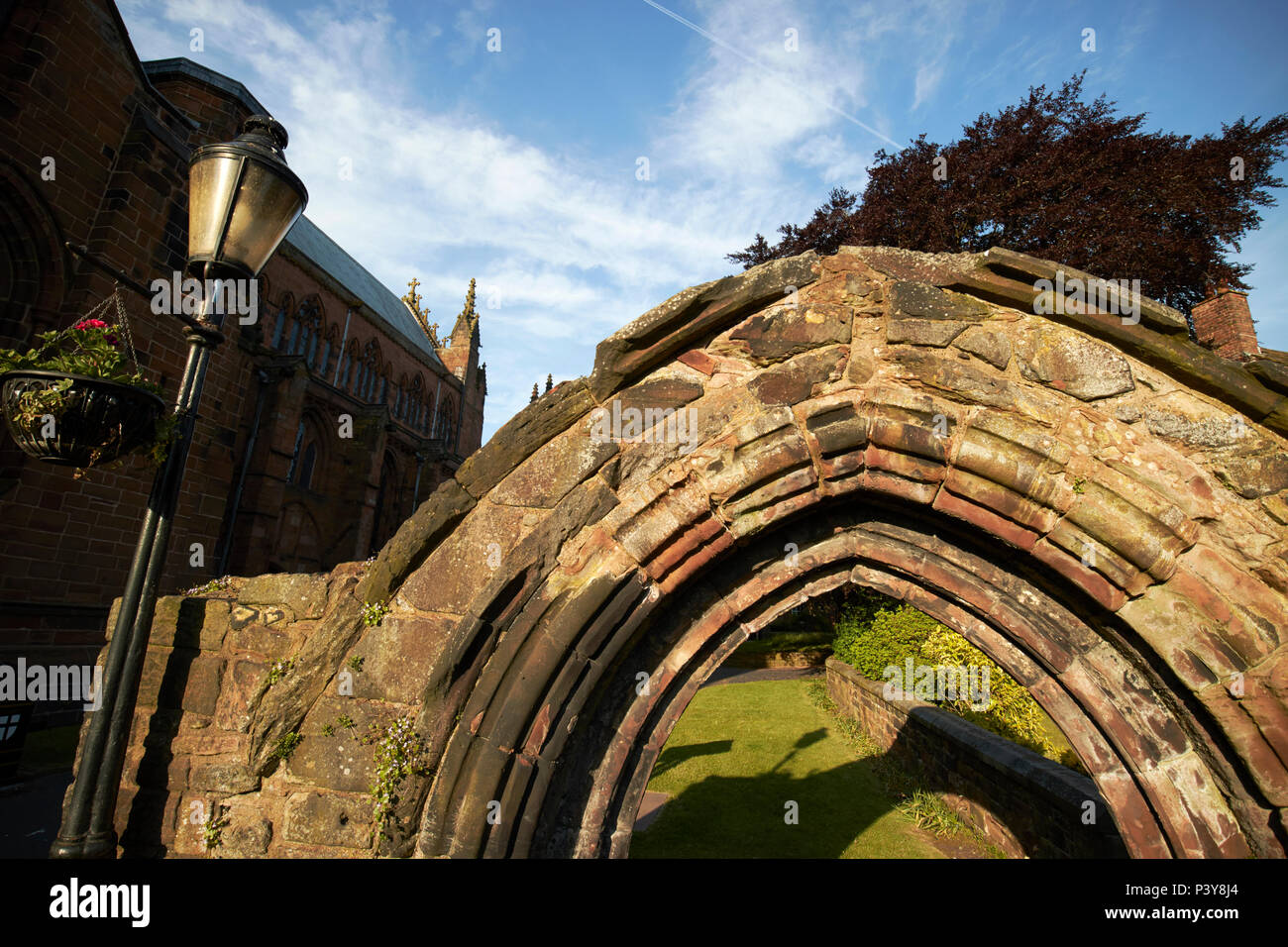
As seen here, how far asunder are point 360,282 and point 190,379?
29715 millimetres

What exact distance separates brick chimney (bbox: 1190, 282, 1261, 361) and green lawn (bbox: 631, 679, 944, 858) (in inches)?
427

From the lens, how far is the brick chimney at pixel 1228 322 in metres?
11.4

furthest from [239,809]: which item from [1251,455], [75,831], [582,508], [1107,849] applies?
[1107,849]

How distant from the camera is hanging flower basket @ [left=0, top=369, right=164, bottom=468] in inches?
91.8

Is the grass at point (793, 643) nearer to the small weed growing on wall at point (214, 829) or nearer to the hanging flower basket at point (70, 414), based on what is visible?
the small weed growing on wall at point (214, 829)

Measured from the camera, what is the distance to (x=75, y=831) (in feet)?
7.45

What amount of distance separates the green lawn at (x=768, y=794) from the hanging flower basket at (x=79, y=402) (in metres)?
5.56

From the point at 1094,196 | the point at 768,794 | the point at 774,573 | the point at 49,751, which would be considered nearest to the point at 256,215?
the point at 774,573

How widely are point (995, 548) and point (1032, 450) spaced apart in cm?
54

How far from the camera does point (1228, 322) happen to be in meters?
11.5

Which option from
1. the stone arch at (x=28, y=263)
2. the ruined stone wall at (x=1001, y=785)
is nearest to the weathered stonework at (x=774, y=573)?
the ruined stone wall at (x=1001, y=785)

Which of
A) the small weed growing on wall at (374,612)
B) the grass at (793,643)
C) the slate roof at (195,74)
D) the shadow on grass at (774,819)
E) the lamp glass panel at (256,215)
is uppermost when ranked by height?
the slate roof at (195,74)

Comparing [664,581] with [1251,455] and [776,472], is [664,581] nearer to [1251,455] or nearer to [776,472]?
[776,472]

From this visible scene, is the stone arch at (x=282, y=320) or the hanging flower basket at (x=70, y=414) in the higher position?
the stone arch at (x=282, y=320)
